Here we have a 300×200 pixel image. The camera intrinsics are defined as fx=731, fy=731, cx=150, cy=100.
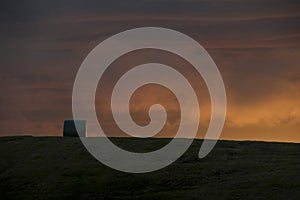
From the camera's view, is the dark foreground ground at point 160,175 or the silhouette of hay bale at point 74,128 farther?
the silhouette of hay bale at point 74,128

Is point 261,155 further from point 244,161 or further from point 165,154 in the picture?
point 165,154

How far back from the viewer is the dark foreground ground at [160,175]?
184 feet

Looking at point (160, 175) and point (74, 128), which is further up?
point (74, 128)

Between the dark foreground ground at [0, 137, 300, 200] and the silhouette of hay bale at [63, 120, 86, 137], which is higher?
the silhouette of hay bale at [63, 120, 86, 137]

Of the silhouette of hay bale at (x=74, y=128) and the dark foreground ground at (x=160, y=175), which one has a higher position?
the silhouette of hay bale at (x=74, y=128)

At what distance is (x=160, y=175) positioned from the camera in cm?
6247

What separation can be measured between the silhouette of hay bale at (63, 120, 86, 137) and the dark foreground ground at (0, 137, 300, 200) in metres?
3.30

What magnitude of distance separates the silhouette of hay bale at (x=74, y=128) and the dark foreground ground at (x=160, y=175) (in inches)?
130

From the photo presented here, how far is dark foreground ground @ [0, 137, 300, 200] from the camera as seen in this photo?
56125 mm

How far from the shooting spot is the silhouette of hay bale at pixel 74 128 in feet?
264

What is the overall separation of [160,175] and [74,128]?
2080 cm

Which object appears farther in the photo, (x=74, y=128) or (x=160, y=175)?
(x=74, y=128)

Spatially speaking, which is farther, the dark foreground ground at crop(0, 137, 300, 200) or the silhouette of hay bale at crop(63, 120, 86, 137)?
the silhouette of hay bale at crop(63, 120, 86, 137)

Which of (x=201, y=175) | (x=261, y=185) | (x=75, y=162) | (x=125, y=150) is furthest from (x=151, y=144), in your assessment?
(x=261, y=185)
